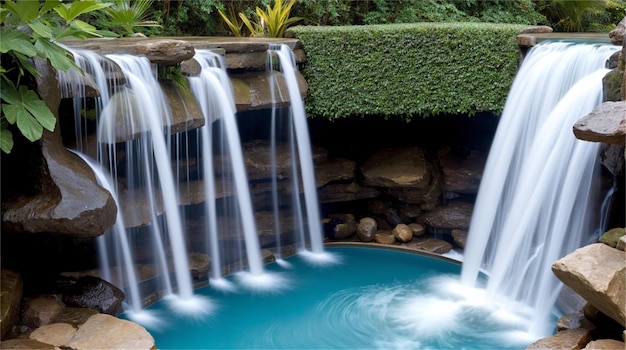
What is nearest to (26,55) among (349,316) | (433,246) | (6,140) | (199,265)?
(6,140)

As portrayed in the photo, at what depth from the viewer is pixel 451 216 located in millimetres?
8516

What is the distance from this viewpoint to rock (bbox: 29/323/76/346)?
4.64 meters

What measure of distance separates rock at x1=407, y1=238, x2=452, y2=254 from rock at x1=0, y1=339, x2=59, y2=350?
17.2 ft

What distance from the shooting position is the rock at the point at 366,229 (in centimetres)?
862

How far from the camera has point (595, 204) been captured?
5812 mm

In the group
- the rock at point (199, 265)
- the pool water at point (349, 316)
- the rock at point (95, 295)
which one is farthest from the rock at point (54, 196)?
the rock at point (199, 265)

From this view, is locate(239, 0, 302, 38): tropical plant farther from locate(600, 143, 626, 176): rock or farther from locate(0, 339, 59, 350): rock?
locate(0, 339, 59, 350): rock

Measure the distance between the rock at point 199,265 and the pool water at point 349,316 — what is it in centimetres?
19

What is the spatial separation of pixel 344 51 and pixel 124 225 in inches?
150

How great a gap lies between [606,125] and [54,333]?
15.1ft

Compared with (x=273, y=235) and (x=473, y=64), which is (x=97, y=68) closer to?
(x=273, y=235)

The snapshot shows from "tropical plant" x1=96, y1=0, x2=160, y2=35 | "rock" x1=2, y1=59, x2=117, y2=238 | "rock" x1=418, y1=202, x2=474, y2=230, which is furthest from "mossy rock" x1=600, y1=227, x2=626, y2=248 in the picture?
"tropical plant" x1=96, y1=0, x2=160, y2=35

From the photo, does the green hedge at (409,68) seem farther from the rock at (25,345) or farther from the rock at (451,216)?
the rock at (25,345)

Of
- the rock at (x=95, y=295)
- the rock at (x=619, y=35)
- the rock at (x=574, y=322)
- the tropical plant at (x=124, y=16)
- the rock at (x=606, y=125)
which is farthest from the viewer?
the tropical plant at (x=124, y=16)
